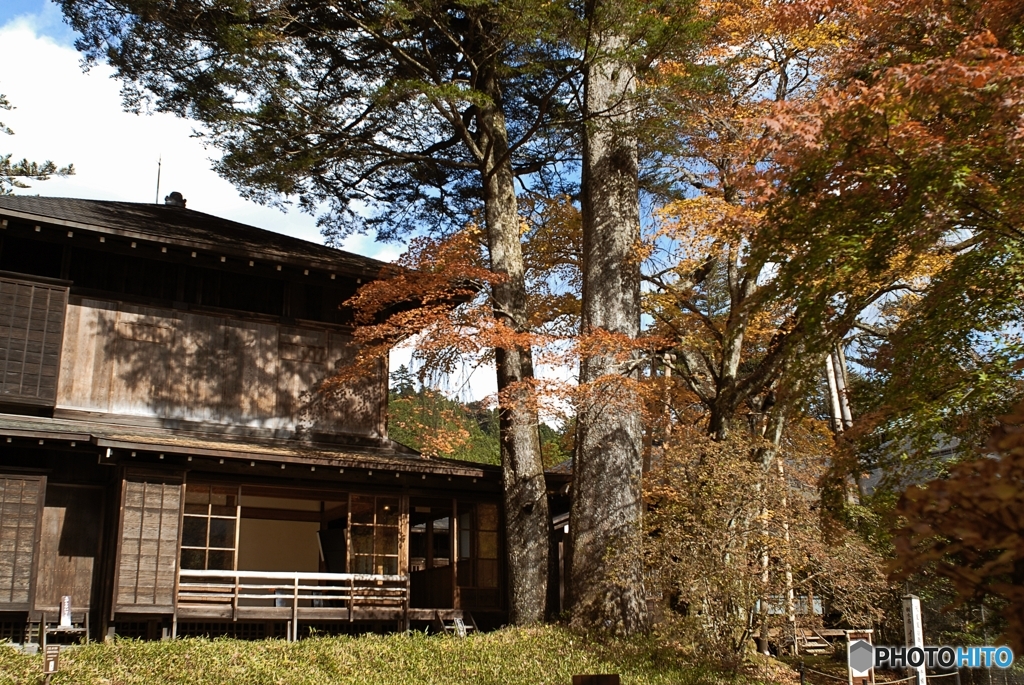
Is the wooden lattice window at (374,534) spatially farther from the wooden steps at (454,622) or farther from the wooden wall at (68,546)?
the wooden wall at (68,546)

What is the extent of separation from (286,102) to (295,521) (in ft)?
27.2

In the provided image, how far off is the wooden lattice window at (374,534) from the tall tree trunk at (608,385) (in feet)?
10.7

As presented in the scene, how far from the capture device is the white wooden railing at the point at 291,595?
547 inches

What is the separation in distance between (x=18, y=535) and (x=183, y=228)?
19.8 ft

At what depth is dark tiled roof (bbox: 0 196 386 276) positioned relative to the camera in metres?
14.6

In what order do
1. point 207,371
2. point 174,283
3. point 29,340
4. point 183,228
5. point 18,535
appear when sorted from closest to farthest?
point 18,535
point 29,340
point 207,371
point 174,283
point 183,228

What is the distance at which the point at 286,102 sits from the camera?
16.7 meters

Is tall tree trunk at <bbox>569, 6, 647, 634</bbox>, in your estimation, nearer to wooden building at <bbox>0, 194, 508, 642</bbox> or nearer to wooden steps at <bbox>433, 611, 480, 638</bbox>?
wooden steps at <bbox>433, 611, 480, 638</bbox>

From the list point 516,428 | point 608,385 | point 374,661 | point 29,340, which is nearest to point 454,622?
point 516,428

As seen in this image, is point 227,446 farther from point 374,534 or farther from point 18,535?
point 374,534

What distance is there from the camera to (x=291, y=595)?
14.5 metres

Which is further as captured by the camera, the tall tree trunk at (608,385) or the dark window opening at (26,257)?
the dark window opening at (26,257)

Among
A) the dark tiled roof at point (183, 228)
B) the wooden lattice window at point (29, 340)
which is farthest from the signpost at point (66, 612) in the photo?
the dark tiled roof at point (183, 228)

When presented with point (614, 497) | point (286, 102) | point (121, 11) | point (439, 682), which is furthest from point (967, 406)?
point (121, 11)
